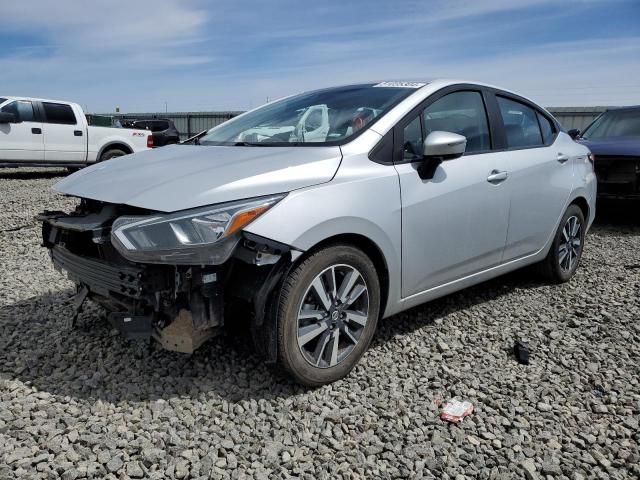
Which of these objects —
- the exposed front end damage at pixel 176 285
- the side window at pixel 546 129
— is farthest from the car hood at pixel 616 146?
the exposed front end damage at pixel 176 285

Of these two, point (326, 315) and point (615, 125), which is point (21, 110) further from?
point (615, 125)

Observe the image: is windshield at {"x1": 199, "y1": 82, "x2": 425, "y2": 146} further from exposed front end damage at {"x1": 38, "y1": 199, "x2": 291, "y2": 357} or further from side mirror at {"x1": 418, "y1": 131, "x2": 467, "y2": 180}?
exposed front end damage at {"x1": 38, "y1": 199, "x2": 291, "y2": 357}

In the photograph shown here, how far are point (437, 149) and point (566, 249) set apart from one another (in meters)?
2.27

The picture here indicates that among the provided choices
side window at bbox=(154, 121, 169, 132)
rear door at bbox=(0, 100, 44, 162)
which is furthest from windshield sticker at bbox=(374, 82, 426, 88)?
side window at bbox=(154, 121, 169, 132)

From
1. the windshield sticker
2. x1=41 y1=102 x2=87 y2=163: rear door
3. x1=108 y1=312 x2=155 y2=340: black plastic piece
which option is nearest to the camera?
x1=108 y1=312 x2=155 y2=340: black plastic piece

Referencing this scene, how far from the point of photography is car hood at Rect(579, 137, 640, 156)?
729 cm

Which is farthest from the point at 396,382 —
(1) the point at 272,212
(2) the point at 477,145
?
(2) the point at 477,145

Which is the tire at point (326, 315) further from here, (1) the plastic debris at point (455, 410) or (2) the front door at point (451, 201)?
(1) the plastic debris at point (455, 410)

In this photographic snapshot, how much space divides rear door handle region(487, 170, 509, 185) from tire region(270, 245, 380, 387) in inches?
46.7

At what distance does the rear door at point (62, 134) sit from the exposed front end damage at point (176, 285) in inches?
402

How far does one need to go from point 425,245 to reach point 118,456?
1.94 metres

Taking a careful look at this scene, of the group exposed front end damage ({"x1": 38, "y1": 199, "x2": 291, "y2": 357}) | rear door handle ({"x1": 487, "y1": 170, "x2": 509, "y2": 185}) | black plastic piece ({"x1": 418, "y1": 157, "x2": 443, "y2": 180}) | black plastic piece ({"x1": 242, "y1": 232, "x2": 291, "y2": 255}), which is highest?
black plastic piece ({"x1": 418, "y1": 157, "x2": 443, "y2": 180})

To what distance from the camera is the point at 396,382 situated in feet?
9.93

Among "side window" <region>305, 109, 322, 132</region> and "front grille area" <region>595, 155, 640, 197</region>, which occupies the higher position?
"side window" <region>305, 109, 322, 132</region>
